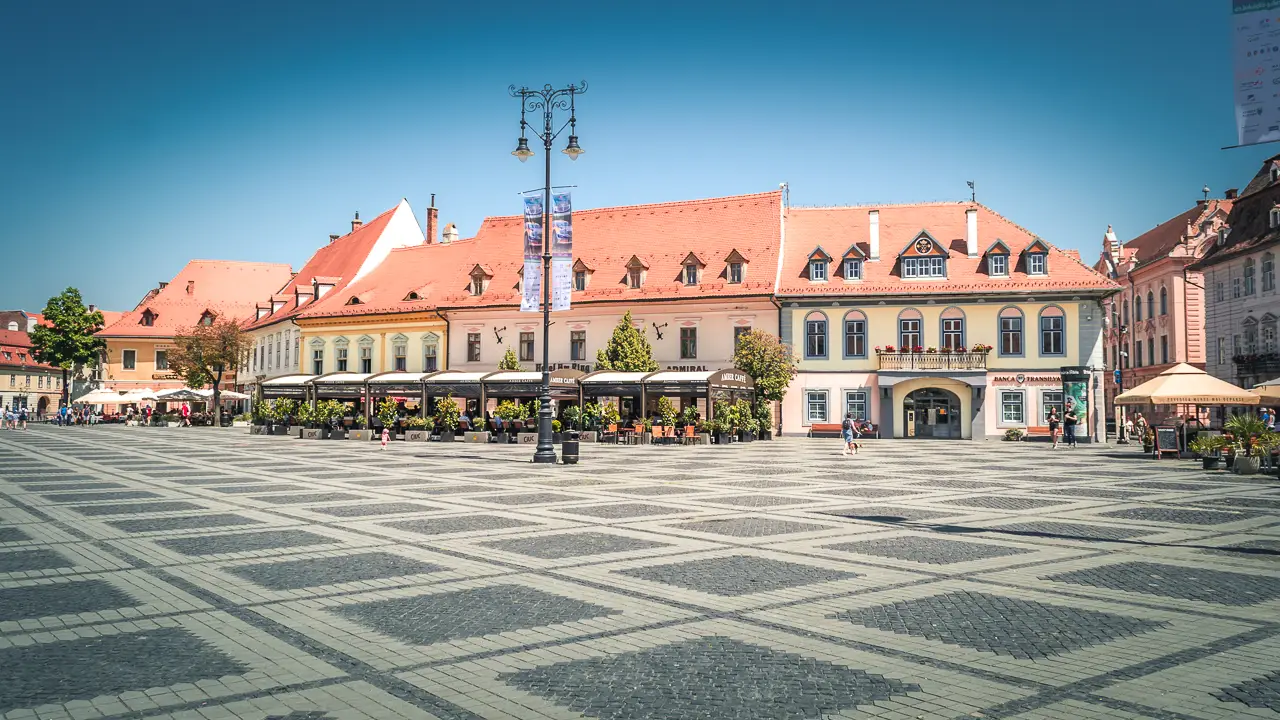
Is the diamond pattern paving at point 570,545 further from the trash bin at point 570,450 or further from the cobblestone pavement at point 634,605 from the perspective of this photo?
the trash bin at point 570,450

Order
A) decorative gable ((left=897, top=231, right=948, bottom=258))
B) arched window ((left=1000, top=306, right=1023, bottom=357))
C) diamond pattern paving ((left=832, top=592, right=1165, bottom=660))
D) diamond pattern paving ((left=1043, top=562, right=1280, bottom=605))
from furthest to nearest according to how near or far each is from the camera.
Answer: decorative gable ((left=897, top=231, right=948, bottom=258)) → arched window ((left=1000, top=306, right=1023, bottom=357)) → diamond pattern paving ((left=1043, top=562, right=1280, bottom=605)) → diamond pattern paving ((left=832, top=592, right=1165, bottom=660))

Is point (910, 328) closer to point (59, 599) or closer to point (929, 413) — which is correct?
point (929, 413)

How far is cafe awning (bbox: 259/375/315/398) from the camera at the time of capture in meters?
46.7

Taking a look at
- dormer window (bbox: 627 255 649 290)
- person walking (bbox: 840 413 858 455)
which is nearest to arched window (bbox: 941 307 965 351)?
person walking (bbox: 840 413 858 455)

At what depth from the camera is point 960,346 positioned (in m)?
46.1

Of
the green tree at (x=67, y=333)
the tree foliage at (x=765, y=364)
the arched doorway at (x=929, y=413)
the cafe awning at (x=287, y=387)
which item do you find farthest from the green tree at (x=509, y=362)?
the green tree at (x=67, y=333)

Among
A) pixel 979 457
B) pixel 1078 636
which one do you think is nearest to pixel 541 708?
pixel 1078 636

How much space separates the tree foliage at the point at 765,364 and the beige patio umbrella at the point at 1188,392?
1526 cm

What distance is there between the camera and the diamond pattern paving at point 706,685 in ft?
18.3

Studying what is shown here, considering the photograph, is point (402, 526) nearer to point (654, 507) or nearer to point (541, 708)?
point (654, 507)

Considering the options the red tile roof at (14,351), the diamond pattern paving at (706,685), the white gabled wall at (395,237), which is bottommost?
the diamond pattern paving at (706,685)

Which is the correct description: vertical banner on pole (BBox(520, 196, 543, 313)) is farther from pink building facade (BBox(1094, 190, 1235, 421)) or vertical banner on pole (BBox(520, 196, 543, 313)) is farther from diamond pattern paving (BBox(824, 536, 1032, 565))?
pink building facade (BBox(1094, 190, 1235, 421))

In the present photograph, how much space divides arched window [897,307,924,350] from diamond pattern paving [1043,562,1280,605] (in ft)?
121

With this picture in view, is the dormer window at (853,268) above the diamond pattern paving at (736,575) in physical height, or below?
above
